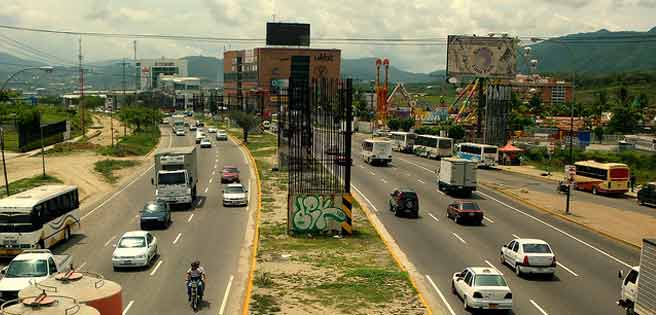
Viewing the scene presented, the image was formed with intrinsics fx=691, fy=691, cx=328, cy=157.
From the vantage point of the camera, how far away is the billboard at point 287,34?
641ft

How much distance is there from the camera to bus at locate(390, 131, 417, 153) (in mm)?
94375

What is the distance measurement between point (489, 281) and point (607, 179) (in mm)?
38702

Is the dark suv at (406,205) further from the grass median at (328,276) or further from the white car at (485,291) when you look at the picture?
the white car at (485,291)

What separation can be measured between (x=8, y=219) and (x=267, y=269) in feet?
36.5

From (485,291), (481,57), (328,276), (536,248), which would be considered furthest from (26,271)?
(481,57)

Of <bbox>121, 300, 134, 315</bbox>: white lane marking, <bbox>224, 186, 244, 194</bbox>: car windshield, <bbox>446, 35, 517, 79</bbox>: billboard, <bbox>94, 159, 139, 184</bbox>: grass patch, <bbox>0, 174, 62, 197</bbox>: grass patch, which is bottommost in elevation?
<bbox>94, 159, 139, 184</bbox>: grass patch

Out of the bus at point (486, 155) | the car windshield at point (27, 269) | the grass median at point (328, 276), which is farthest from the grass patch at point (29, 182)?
the bus at point (486, 155)

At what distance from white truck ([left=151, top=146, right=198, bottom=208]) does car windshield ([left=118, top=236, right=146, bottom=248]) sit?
51.0 ft

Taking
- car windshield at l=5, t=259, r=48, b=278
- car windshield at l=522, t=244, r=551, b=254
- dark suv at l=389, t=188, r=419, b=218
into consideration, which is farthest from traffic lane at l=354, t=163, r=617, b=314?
car windshield at l=5, t=259, r=48, b=278

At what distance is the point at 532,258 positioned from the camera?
27297 millimetres

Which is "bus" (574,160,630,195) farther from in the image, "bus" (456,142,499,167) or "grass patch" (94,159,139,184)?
"grass patch" (94,159,139,184)

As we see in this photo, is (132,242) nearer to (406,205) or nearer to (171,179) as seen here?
(171,179)

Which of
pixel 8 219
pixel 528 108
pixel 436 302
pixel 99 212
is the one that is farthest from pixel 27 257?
pixel 528 108

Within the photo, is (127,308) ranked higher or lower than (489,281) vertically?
lower
